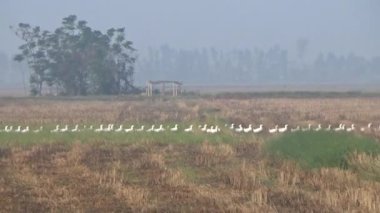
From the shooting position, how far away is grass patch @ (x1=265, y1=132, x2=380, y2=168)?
15883mm

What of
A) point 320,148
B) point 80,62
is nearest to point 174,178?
point 320,148

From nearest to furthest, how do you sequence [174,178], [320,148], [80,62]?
[174,178], [320,148], [80,62]

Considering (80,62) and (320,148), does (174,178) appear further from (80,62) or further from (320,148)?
(80,62)

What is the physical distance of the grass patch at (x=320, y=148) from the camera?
1588 centimetres

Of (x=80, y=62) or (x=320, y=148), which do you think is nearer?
(x=320, y=148)

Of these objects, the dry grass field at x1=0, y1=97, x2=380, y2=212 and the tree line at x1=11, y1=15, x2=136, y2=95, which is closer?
the dry grass field at x1=0, y1=97, x2=380, y2=212

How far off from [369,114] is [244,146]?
15.6 metres

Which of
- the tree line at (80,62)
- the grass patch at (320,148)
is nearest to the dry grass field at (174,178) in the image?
the grass patch at (320,148)

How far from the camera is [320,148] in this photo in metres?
16.6

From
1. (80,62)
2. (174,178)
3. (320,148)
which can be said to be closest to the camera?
(174,178)

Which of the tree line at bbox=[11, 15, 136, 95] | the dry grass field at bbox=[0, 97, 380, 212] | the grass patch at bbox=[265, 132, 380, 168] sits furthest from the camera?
the tree line at bbox=[11, 15, 136, 95]

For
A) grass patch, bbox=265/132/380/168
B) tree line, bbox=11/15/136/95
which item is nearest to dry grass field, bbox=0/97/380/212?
grass patch, bbox=265/132/380/168

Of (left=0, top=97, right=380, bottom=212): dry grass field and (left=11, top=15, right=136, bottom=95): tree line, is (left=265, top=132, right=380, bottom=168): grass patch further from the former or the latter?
(left=11, top=15, right=136, bottom=95): tree line

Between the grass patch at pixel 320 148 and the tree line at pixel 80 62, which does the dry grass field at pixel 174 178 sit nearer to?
the grass patch at pixel 320 148
